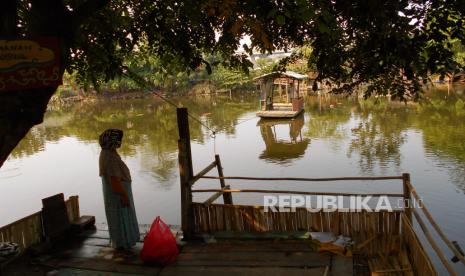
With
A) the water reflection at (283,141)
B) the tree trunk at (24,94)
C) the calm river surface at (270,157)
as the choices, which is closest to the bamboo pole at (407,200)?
the calm river surface at (270,157)

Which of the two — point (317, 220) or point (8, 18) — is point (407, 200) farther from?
point (8, 18)

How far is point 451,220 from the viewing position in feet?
29.6

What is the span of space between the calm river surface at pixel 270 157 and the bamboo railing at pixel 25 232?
482cm

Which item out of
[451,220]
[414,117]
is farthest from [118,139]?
[414,117]

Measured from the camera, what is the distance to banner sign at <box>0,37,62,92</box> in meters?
2.88

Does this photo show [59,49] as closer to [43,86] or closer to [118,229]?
[43,86]

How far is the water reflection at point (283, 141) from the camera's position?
1664 cm

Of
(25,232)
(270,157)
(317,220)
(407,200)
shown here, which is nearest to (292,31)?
(317,220)

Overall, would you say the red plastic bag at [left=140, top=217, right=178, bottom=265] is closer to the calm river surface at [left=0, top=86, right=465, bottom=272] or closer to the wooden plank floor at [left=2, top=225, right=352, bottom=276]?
the wooden plank floor at [left=2, top=225, right=352, bottom=276]

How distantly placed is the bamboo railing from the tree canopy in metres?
2.16

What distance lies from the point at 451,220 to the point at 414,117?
51.7 ft

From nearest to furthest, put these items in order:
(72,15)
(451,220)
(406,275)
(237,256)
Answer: (72,15)
(406,275)
(237,256)
(451,220)

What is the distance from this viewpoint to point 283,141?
65.2 ft

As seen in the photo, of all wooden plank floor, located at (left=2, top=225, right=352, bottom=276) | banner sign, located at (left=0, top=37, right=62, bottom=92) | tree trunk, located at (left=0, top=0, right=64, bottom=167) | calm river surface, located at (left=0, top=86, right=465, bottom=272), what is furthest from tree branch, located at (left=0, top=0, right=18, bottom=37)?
calm river surface, located at (left=0, top=86, right=465, bottom=272)
